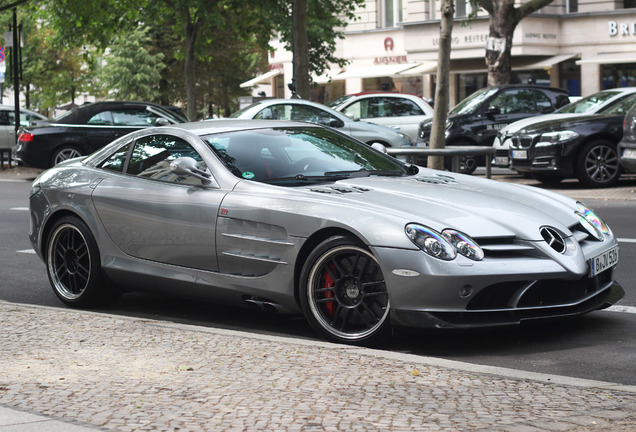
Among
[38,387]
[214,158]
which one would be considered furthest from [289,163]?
[38,387]

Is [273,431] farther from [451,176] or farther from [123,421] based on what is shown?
[451,176]

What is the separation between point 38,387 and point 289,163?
2.75 m

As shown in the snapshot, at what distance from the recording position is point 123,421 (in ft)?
14.7

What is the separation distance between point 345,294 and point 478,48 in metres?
39.4

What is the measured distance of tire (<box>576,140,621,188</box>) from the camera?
17.4m

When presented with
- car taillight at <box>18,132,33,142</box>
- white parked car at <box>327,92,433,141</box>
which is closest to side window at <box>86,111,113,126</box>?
car taillight at <box>18,132,33,142</box>

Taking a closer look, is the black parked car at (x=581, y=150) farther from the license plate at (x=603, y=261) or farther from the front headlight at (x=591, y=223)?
the license plate at (x=603, y=261)

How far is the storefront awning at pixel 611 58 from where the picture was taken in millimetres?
40438

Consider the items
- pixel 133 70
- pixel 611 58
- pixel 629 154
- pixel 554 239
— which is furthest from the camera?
pixel 133 70

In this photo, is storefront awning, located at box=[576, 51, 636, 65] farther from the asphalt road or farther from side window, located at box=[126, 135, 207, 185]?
side window, located at box=[126, 135, 207, 185]

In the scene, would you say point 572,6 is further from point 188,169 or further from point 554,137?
point 188,169

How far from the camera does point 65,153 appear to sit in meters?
22.3

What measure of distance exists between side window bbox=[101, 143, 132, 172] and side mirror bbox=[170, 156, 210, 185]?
92 centimetres

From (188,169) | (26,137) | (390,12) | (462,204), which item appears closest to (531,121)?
(26,137)
